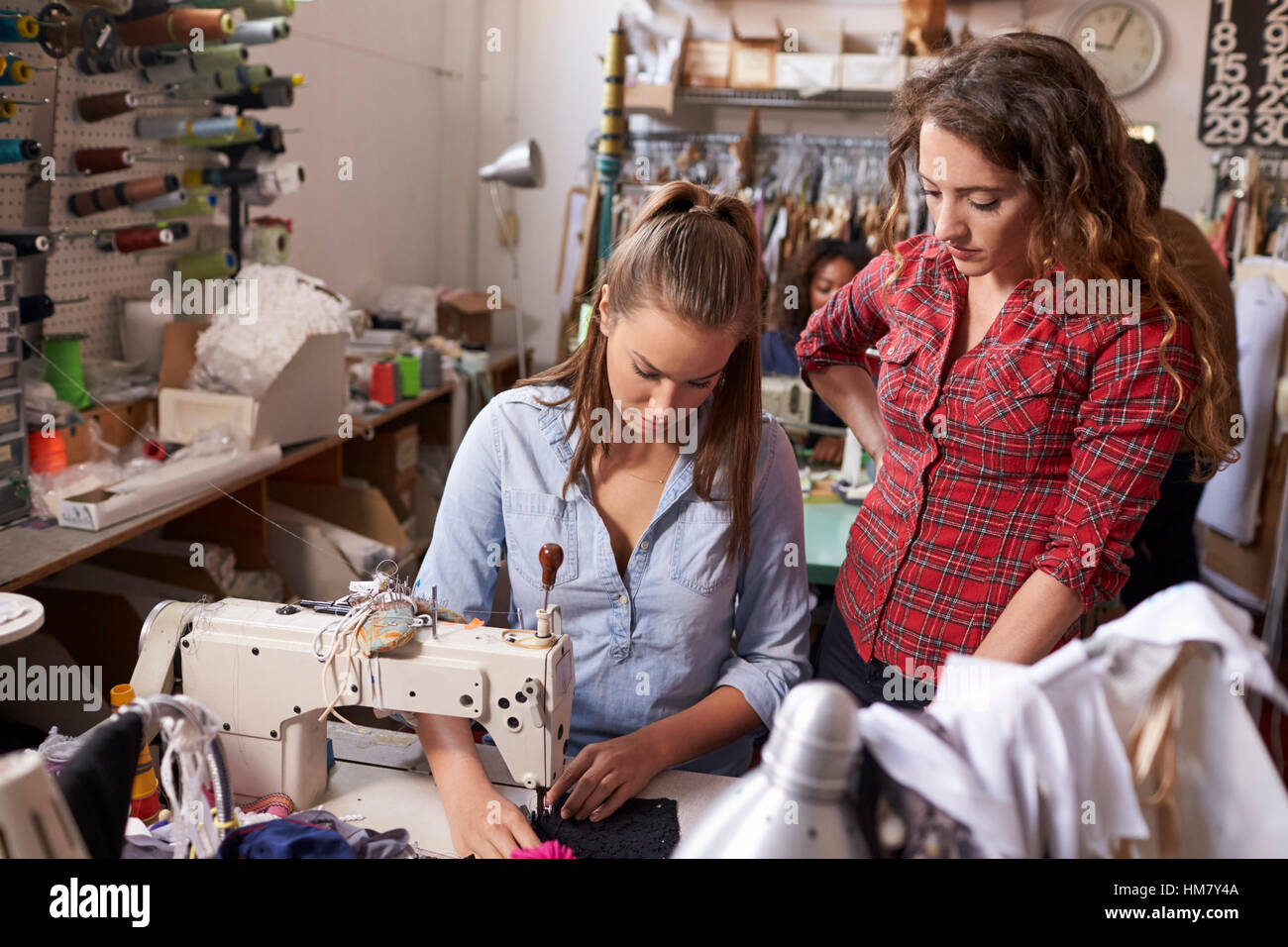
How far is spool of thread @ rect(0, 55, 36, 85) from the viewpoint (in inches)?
81.3

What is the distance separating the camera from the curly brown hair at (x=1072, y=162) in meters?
1.24

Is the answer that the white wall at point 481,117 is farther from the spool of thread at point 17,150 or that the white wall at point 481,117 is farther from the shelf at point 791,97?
the spool of thread at point 17,150

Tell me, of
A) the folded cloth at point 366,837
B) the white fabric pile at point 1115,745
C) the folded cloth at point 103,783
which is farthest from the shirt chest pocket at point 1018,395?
the folded cloth at point 103,783

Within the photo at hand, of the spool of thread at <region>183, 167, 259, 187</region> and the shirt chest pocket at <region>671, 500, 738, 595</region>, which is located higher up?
the spool of thread at <region>183, 167, 259, 187</region>

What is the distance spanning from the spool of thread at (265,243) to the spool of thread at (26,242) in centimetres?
93

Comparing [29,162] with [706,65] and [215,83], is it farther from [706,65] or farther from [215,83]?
[706,65]

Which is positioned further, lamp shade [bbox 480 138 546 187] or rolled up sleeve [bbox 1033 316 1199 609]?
lamp shade [bbox 480 138 546 187]

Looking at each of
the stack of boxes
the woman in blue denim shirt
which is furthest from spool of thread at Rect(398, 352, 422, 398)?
the woman in blue denim shirt

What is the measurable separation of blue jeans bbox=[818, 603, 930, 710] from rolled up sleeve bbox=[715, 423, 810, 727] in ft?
0.46

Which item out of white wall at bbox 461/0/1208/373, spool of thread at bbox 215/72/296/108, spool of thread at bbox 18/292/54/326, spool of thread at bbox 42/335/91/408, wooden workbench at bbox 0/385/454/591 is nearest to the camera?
wooden workbench at bbox 0/385/454/591

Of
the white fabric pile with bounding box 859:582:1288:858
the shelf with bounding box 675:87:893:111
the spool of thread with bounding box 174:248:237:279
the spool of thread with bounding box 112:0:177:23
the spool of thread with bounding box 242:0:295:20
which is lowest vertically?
the white fabric pile with bounding box 859:582:1288:858

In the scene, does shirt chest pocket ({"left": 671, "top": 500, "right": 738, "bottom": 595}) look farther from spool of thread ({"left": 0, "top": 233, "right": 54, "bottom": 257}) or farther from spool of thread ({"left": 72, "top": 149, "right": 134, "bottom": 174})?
spool of thread ({"left": 72, "top": 149, "right": 134, "bottom": 174})

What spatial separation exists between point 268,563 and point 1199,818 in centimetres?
250
